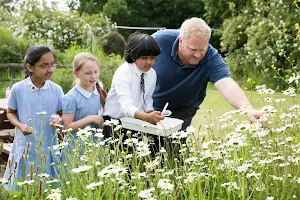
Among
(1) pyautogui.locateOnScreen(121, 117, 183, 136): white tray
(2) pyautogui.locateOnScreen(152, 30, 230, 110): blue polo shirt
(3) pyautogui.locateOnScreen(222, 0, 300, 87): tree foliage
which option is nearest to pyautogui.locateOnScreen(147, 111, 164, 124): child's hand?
(1) pyautogui.locateOnScreen(121, 117, 183, 136): white tray

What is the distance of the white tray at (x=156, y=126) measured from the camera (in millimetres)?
2738

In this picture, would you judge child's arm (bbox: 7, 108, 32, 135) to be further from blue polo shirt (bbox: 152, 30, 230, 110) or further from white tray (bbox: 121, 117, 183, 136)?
blue polo shirt (bbox: 152, 30, 230, 110)

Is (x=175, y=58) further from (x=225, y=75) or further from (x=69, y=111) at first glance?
(x=69, y=111)

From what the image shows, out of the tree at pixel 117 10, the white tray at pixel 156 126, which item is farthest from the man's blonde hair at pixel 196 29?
A: the tree at pixel 117 10

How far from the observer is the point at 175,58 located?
385 cm

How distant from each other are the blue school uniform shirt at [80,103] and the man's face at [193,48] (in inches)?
25.8

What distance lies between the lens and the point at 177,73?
388 centimetres

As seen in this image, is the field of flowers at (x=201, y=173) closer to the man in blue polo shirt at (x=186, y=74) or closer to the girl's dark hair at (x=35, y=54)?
the man in blue polo shirt at (x=186, y=74)

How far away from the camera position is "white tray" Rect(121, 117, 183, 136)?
2.74 meters

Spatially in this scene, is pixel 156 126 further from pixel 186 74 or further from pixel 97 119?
pixel 186 74

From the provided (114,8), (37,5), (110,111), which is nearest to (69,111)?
(110,111)

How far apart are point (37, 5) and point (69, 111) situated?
45.4 feet

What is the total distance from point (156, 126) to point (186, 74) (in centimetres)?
117

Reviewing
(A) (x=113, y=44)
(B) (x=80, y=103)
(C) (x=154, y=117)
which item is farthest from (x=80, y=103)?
(A) (x=113, y=44)
